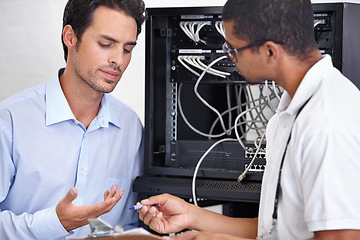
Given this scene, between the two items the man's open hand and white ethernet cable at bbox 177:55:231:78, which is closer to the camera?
the man's open hand

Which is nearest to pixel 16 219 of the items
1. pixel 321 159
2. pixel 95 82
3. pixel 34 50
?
pixel 95 82

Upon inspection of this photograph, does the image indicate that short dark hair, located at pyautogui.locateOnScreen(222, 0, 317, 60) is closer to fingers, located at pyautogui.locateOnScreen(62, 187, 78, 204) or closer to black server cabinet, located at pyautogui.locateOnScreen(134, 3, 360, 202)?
→ black server cabinet, located at pyautogui.locateOnScreen(134, 3, 360, 202)

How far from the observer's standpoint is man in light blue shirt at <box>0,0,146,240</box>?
1.41 m

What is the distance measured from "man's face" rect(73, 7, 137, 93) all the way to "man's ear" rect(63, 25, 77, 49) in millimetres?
49

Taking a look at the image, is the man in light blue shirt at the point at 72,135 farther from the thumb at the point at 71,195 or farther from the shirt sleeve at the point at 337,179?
the shirt sleeve at the point at 337,179

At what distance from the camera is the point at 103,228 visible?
0.93m

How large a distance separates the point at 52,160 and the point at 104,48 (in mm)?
387

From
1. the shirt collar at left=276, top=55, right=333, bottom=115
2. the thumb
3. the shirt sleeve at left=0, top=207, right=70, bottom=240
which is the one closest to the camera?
the shirt collar at left=276, top=55, right=333, bottom=115

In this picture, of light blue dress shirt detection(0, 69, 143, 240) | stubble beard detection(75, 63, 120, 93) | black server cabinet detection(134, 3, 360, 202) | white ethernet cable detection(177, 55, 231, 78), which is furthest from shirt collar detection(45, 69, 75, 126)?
white ethernet cable detection(177, 55, 231, 78)

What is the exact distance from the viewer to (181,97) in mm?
1656

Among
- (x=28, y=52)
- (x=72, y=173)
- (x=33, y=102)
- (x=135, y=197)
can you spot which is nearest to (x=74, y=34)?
(x=33, y=102)

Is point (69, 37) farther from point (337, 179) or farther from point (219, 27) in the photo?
point (337, 179)

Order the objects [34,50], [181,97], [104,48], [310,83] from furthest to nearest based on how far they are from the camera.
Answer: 1. [34,50]
2. [181,97]
3. [104,48]
4. [310,83]

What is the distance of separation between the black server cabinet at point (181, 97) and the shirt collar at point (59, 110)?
17 cm
